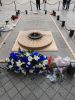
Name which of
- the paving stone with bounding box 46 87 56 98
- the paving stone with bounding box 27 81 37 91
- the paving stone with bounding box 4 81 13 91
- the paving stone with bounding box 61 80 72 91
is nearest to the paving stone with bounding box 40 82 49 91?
the paving stone with bounding box 46 87 56 98

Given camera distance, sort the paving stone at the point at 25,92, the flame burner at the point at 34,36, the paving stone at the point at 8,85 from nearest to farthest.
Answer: the paving stone at the point at 25,92 < the paving stone at the point at 8,85 < the flame burner at the point at 34,36

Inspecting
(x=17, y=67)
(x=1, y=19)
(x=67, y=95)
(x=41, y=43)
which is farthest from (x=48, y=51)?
(x=1, y=19)

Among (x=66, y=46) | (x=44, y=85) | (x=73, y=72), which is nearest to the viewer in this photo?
(x=44, y=85)

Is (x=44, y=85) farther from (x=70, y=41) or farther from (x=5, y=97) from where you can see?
(x=70, y=41)

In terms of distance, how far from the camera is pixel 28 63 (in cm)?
439

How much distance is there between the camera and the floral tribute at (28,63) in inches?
173

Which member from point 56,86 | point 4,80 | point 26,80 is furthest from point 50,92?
point 4,80

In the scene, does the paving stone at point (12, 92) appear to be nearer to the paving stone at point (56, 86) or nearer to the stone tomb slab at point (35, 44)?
the paving stone at point (56, 86)

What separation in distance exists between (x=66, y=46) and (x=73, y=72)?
215cm

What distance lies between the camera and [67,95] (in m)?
3.83

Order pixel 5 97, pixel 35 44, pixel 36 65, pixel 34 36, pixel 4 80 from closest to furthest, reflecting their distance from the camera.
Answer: pixel 5 97 < pixel 4 80 < pixel 36 65 < pixel 35 44 < pixel 34 36

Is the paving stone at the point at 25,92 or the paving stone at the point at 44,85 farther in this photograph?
the paving stone at the point at 44,85

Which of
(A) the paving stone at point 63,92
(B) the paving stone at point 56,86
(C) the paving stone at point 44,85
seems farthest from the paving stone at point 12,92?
(A) the paving stone at point 63,92

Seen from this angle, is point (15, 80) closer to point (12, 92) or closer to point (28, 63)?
point (12, 92)
